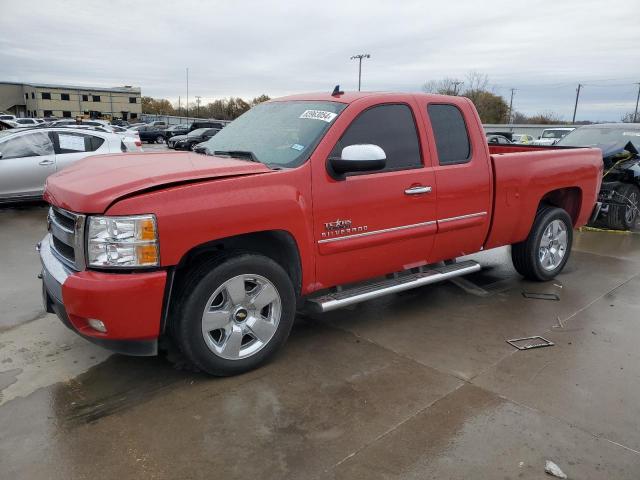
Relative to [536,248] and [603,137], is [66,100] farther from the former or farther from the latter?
[536,248]

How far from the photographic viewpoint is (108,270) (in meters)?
2.97

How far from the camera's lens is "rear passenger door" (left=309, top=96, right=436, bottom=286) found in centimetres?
366

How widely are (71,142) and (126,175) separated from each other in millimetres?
7589

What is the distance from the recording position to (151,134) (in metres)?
38.8

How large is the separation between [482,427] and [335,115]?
236 centimetres

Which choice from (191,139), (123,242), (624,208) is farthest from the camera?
(191,139)

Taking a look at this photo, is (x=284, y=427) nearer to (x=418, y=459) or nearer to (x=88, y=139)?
(x=418, y=459)

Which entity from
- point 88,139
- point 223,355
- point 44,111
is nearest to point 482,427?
point 223,355

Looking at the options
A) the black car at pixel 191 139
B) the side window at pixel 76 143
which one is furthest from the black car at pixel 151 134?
the side window at pixel 76 143

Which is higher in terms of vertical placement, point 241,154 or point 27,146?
point 241,154

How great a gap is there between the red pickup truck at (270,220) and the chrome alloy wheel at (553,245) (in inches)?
29.1

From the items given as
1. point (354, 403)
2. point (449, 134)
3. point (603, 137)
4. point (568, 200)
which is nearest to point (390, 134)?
point (449, 134)

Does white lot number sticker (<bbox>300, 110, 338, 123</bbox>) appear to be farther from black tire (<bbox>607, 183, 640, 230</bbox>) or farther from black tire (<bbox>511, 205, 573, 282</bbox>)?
black tire (<bbox>607, 183, 640, 230</bbox>)

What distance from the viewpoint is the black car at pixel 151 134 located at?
38550 mm
